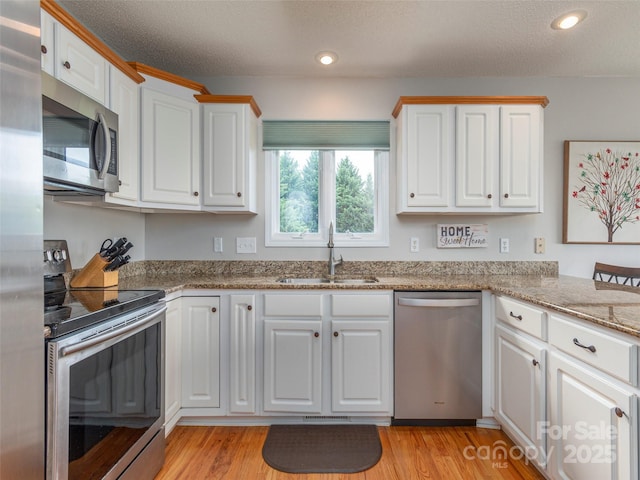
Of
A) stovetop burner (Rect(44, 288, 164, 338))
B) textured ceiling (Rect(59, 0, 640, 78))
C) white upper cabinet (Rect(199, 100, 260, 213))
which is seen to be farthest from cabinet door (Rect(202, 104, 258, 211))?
stovetop burner (Rect(44, 288, 164, 338))

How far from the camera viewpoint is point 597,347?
1.15 metres

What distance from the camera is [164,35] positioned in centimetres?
202

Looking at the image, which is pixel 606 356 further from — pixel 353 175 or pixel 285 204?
pixel 285 204

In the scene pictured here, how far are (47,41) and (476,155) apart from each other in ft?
7.87

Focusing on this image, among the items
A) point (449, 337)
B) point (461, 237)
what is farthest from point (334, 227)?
point (449, 337)

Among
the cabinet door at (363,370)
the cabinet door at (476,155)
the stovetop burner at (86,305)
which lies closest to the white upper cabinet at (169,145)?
the stovetop burner at (86,305)

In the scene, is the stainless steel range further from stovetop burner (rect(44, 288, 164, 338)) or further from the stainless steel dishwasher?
the stainless steel dishwasher

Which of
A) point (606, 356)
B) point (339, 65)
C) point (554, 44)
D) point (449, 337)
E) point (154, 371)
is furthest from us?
point (339, 65)

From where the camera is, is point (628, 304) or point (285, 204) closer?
point (628, 304)

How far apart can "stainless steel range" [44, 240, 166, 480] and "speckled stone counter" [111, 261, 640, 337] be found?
33 centimetres

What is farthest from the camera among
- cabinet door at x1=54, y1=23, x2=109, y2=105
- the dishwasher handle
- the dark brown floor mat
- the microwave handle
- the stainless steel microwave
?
the dishwasher handle

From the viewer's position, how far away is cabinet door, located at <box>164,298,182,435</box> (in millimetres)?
1827

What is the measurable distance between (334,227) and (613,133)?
2269mm

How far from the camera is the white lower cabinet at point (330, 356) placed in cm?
199
